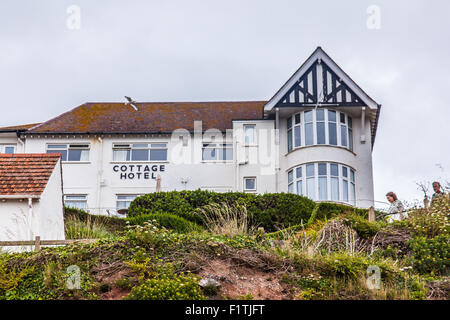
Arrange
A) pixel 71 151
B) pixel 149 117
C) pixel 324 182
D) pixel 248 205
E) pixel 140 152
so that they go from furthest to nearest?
pixel 149 117 < pixel 71 151 < pixel 140 152 < pixel 324 182 < pixel 248 205

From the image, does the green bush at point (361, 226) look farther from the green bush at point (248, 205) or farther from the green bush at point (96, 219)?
the green bush at point (96, 219)

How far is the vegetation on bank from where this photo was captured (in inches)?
583

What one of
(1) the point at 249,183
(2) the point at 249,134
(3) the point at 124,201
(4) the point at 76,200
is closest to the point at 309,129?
(2) the point at 249,134

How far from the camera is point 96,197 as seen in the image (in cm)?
3616

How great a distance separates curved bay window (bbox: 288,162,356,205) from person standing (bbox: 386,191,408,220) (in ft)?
31.6

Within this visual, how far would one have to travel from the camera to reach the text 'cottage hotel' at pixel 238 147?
114ft

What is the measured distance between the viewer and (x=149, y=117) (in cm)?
4003

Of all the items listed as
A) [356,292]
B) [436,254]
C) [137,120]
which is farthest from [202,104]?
[356,292]

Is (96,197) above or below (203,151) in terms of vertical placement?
below

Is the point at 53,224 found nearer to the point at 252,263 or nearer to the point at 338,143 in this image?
the point at 252,263

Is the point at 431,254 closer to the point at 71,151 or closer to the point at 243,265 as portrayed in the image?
the point at 243,265

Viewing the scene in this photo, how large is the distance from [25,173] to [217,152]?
1533cm

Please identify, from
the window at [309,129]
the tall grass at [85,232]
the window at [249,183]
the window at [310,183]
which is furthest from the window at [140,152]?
the tall grass at [85,232]
